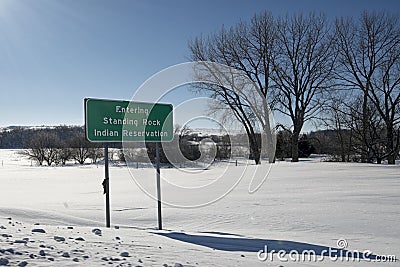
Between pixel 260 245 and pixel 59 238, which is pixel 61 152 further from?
pixel 260 245

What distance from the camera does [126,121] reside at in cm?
691

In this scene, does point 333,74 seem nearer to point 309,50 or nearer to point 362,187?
point 309,50

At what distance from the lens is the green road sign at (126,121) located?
21.3 ft

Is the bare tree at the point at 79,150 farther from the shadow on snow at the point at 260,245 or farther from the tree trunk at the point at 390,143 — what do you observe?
the shadow on snow at the point at 260,245

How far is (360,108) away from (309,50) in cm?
610

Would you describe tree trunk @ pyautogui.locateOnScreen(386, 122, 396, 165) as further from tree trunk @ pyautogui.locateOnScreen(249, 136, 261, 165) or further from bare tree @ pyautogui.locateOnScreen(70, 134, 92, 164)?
bare tree @ pyautogui.locateOnScreen(70, 134, 92, 164)

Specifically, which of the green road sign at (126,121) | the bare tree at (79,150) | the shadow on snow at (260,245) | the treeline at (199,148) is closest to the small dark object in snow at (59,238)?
the shadow on snow at (260,245)

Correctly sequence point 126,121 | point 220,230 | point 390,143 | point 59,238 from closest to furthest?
point 59,238 < point 220,230 < point 126,121 < point 390,143

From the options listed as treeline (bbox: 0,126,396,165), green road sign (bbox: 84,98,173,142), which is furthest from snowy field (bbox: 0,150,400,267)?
green road sign (bbox: 84,98,173,142)

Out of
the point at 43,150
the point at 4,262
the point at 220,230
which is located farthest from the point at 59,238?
the point at 43,150

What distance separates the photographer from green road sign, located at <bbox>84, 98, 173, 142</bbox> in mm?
6500

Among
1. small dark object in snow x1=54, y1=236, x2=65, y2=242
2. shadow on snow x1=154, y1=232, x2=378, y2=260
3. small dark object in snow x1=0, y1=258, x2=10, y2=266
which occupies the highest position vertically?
small dark object in snow x1=0, y1=258, x2=10, y2=266

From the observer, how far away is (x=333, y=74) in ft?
86.7

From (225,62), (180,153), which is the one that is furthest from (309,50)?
(180,153)
